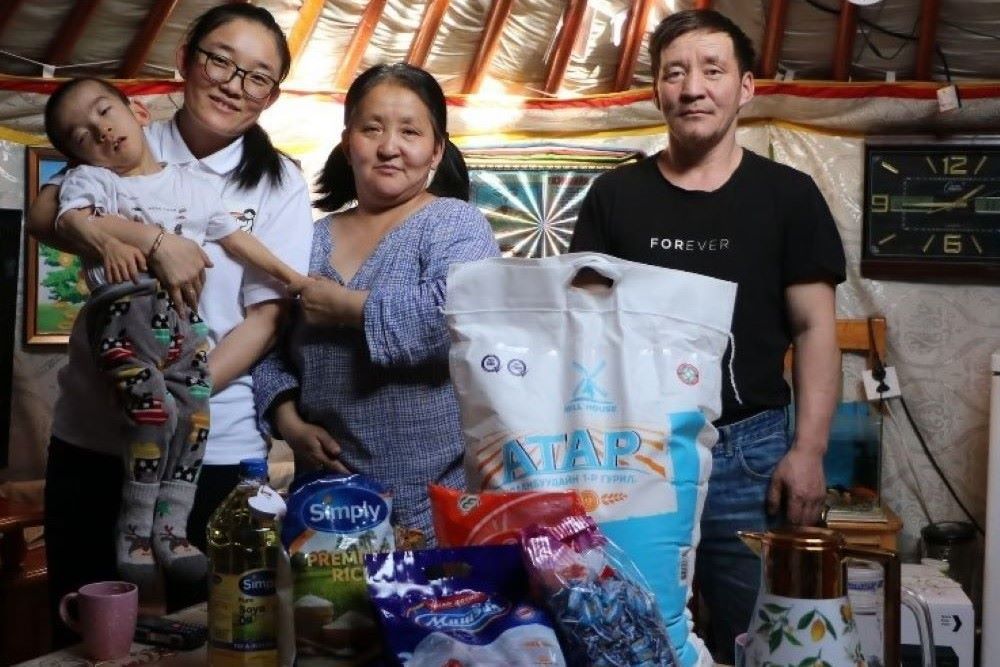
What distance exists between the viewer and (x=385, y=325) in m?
1.34

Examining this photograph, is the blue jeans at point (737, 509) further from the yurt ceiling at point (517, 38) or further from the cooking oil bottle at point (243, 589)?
the yurt ceiling at point (517, 38)

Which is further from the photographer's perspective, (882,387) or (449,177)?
(882,387)

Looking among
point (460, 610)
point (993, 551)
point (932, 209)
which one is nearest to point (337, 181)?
point (460, 610)

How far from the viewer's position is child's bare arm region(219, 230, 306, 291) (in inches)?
56.2

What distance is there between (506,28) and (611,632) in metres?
3.17

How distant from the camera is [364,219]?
1491 mm

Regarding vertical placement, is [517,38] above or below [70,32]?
above

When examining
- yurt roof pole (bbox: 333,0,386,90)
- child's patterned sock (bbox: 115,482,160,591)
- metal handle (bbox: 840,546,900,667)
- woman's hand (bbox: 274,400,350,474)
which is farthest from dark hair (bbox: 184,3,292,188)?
yurt roof pole (bbox: 333,0,386,90)

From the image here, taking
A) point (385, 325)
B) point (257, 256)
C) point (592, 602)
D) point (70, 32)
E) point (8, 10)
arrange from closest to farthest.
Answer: point (592, 602), point (385, 325), point (257, 256), point (8, 10), point (70, 32)

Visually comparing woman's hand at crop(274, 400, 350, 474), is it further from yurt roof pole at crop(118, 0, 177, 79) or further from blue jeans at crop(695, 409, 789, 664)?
yurt roof pole at crop(118, 0, 177, 79)

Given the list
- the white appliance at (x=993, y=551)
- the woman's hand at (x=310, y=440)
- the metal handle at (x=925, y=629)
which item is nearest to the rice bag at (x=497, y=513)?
the metal handle at (x=925, y=629)

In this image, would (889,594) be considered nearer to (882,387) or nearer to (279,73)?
(279,73)

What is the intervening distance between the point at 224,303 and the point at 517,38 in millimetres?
2519

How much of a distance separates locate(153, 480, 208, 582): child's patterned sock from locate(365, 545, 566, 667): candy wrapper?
2.03ft
